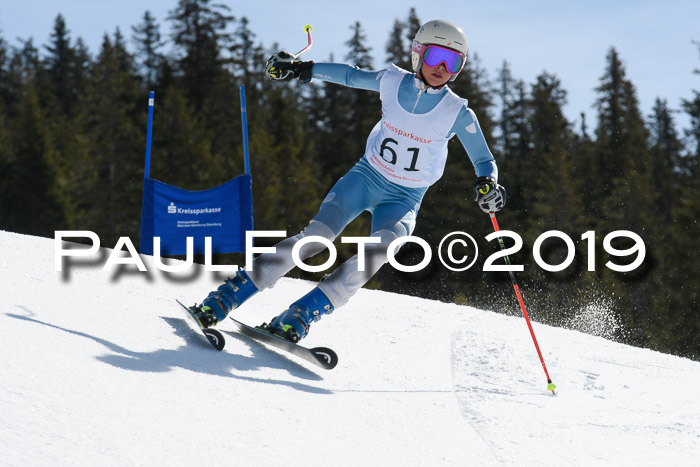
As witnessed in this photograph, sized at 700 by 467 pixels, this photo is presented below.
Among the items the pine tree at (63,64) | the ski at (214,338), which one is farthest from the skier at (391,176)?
the pine tree at (63,64)

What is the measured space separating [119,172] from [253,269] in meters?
29.0

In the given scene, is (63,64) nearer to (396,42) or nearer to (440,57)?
(396,42)

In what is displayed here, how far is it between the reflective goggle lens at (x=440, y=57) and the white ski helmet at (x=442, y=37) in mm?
28

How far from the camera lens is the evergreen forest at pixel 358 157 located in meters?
27.8

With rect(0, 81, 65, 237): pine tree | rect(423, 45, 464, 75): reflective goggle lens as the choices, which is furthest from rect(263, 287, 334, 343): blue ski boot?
rect(0, 81, 65, 237): pine tree

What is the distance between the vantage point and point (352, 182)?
4.45 metres

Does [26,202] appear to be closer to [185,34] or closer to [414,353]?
[185,34]

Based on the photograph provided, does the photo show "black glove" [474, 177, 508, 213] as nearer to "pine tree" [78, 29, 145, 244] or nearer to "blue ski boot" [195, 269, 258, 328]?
"blue ski boot" [195, 269, 258, 328]

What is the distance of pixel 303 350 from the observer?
396 cm

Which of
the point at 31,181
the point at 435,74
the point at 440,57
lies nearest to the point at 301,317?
the point at 435,74

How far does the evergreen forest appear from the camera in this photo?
1095 inches

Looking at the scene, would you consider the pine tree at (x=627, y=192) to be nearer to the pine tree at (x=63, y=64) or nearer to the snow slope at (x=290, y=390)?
the snow slope at (x=290, y=390)

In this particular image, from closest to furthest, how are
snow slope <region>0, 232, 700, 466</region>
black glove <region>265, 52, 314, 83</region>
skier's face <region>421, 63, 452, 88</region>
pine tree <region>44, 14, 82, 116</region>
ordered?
1. snow slope <region>0, 232, 700, 466</region>
2. skier's face <region>421, 63, 452, 88</region>
3. black glove <region>265, 52, 314, 83</region>
4. pine tree <region>44, 14, 82, 116</region>

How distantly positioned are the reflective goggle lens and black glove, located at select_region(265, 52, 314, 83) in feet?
2.83
